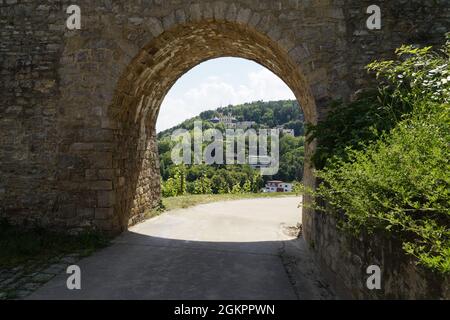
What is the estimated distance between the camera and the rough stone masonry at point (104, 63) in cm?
601

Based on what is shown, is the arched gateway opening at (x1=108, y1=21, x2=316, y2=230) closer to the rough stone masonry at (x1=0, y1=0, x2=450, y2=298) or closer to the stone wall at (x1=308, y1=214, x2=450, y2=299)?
the rough stone masonry at (x1=0, y1=0, x2=450, y2=298)

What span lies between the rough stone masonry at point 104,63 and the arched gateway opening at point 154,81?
0.18 ft

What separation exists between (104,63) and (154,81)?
4.87 feet

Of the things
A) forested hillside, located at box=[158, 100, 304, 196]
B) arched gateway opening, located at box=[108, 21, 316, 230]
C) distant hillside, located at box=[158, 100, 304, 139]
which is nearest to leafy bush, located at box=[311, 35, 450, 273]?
arched gateway opening, located at box=[108, 21, 316, 230]

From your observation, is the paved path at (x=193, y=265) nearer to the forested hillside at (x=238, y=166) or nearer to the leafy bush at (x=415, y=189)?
the leafy bush at (x=415, y=189)

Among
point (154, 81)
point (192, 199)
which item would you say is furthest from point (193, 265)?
point (192, 199)

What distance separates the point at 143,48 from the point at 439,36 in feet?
16.1

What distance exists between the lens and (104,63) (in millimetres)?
6441

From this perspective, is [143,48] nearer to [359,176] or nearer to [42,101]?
[42,101]

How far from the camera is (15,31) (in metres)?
6.58

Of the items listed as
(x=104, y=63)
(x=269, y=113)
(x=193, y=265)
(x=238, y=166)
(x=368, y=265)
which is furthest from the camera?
(x=269, y=113)

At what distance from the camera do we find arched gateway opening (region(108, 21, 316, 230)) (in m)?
6.51

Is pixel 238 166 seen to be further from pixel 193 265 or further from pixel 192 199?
pixel 193 265
